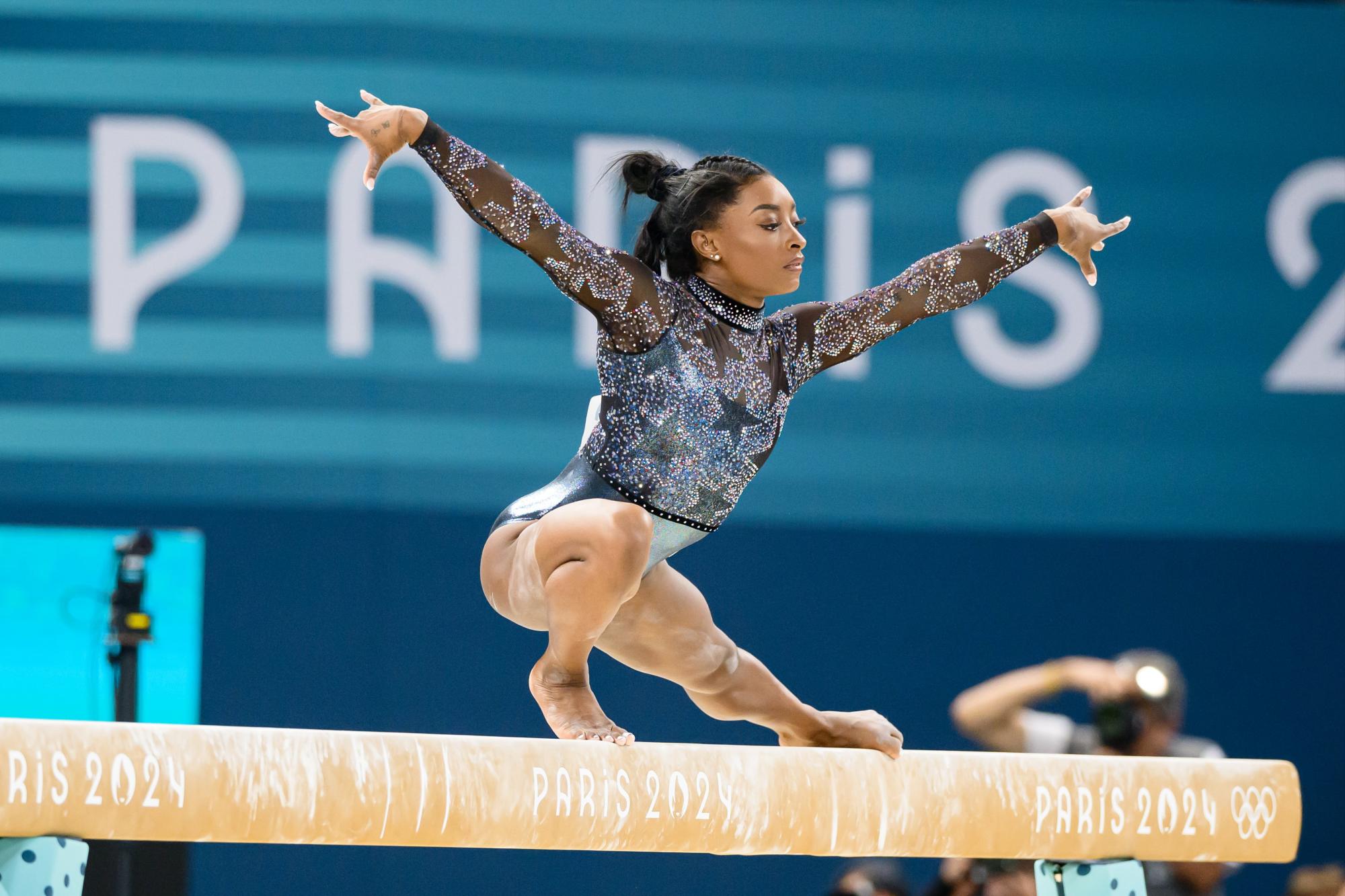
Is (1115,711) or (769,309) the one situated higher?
(769,309)

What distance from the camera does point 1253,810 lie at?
3480 mm

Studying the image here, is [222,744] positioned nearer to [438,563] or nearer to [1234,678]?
[438,563]

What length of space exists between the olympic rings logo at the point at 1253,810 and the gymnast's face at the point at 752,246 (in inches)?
53.8

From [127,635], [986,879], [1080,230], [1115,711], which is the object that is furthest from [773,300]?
[127,635]

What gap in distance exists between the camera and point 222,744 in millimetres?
2740

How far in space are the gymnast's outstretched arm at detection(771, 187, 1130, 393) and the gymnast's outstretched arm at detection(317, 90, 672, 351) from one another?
34cm

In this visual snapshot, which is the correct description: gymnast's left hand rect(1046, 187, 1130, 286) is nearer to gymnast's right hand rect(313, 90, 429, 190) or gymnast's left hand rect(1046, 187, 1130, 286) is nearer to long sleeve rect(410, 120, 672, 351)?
long sleeve rect(410, 120, 672, 351)

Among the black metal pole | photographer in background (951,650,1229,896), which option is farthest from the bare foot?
photographer in background (951,650,1229,896)

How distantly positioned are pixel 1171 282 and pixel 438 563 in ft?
9.24

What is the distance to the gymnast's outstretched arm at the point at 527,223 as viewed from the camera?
2936 mm

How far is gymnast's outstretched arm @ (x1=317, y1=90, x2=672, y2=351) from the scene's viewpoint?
294 cm

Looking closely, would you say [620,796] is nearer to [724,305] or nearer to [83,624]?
[724,305]

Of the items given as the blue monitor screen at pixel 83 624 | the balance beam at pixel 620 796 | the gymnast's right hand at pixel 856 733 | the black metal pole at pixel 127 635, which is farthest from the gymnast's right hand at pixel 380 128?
the blue monitor screen at pixel 83 624

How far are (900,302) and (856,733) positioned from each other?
0.86 meters
